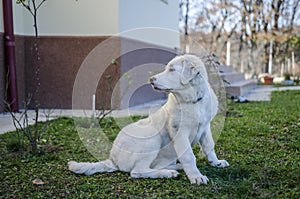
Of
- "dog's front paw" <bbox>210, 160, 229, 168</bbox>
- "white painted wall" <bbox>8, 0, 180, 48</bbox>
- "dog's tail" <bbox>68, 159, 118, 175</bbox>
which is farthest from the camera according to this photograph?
"white painted wall" <bbox>8, 0, 180, 48</bbox>

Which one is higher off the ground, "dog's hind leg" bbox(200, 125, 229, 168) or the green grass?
"dog's hind leg" bbox(200, 125, 229, 168)

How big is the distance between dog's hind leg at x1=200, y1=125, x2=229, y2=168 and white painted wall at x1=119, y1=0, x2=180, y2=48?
357cm

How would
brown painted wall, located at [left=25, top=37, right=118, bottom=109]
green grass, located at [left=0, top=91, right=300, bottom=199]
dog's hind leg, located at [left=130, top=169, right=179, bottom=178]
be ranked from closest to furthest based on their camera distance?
green grass, located at [left=0, top=91, right=300, bottom=199]
dog's hind leg, located at [left=130, top=169, right=179, bottom=178]
brown painted wall, located at [left=25, top=37, right=118, bottom=109]

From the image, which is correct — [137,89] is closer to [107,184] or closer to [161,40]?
[161,40]

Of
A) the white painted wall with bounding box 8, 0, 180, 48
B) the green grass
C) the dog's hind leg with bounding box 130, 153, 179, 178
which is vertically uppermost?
the white painted wall with bounding box 8, 0, 180, 48

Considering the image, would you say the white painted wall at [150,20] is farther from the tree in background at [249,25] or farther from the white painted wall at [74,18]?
the tree in background at [249,25]

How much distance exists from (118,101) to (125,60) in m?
0.91

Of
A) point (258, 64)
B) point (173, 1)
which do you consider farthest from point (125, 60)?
point (258, 64)

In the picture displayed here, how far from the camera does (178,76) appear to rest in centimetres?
287

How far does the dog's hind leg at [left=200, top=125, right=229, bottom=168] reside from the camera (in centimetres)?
322

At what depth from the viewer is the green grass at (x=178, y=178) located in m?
2.65

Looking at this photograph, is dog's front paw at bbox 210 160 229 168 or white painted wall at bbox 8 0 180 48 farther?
white painted wall at bbox 8 0 180 48

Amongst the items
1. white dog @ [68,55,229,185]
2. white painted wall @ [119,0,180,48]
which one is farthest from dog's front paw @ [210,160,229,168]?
white painted wall @ [119,0,180,48]

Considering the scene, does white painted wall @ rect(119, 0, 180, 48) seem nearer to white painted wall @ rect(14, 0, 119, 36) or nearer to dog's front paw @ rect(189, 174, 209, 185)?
white painted wall @ rect(14, 0, 119, 36)
